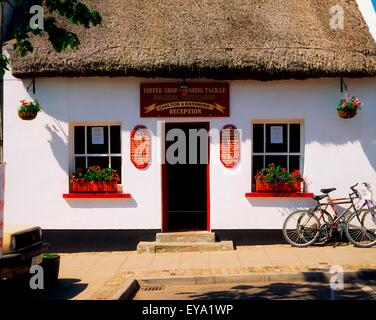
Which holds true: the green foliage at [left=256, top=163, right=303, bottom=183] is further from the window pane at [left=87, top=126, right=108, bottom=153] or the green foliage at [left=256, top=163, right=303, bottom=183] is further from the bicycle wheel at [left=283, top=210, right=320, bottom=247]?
the window pane at [left=87, top=126, right=108, bottom=153]

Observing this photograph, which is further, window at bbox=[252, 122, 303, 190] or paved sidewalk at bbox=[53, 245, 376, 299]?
window at bbox=[252, 122, 303, 190]

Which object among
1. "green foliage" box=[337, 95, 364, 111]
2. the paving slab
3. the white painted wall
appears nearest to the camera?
the paving slab

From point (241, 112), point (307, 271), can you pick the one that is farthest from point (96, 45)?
point (307, 271)

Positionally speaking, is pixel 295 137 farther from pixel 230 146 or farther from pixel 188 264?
pixel 188 264

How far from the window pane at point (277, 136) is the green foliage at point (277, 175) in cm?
47

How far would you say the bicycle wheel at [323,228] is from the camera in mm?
10633

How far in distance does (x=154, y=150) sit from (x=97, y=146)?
4.12 ft

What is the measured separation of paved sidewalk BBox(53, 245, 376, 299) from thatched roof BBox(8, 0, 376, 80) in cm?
344

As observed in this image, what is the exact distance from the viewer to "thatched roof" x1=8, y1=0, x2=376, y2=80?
10.4 m

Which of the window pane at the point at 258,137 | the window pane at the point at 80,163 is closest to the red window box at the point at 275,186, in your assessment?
the window pane at the point at 258,137

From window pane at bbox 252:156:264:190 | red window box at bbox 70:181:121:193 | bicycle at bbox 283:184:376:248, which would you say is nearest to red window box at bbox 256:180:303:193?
window pane at bbox 252:156:264:190

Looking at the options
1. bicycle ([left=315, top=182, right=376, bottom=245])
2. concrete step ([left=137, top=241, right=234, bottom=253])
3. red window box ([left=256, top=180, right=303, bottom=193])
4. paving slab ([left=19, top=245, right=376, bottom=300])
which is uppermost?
red window box ([left=256, top=180, right=303, bottom=193])

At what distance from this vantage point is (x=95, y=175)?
35.6 ft

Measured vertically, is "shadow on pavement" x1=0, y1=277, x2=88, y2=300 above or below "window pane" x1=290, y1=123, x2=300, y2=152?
below
